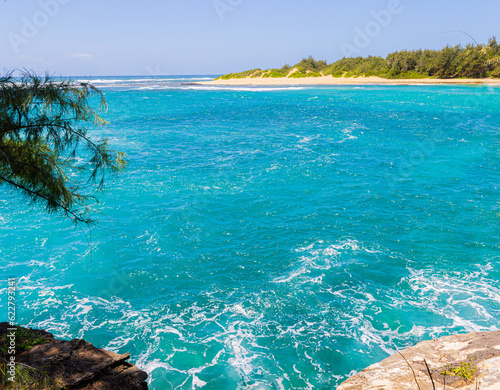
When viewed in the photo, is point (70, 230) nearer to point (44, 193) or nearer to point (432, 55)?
point (44, 193)

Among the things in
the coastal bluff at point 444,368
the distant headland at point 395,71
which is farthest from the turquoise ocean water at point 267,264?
the distant headland at point 395,71

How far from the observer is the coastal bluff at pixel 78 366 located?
5.90 meters

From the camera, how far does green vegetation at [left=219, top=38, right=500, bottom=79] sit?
99375mm

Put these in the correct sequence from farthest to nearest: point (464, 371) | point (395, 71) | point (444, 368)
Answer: point (395, 71)
point (444, 368)
point (464, 371)

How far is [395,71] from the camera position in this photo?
11419cm

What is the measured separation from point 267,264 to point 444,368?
7.95 meters

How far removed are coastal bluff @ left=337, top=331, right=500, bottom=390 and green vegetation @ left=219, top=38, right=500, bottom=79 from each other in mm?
95535

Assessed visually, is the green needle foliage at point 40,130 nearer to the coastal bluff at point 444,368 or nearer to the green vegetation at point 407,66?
the coastal bluff at point 444,368

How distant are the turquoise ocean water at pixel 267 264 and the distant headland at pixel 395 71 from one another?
8640cm

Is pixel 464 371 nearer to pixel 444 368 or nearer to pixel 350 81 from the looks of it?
pixel 444 368

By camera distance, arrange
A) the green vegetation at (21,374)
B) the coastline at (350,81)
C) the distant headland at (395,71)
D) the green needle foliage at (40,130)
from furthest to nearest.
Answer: the distant headland at (395,71) < the coastline at (350,81) < the green needle foliage at (40,130) < the green vegetation at (21,374)

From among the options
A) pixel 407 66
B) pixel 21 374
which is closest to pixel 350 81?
pixel 407 66

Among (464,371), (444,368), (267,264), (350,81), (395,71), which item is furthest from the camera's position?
(350,81)

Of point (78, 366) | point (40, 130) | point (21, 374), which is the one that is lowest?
point (78, 366)
